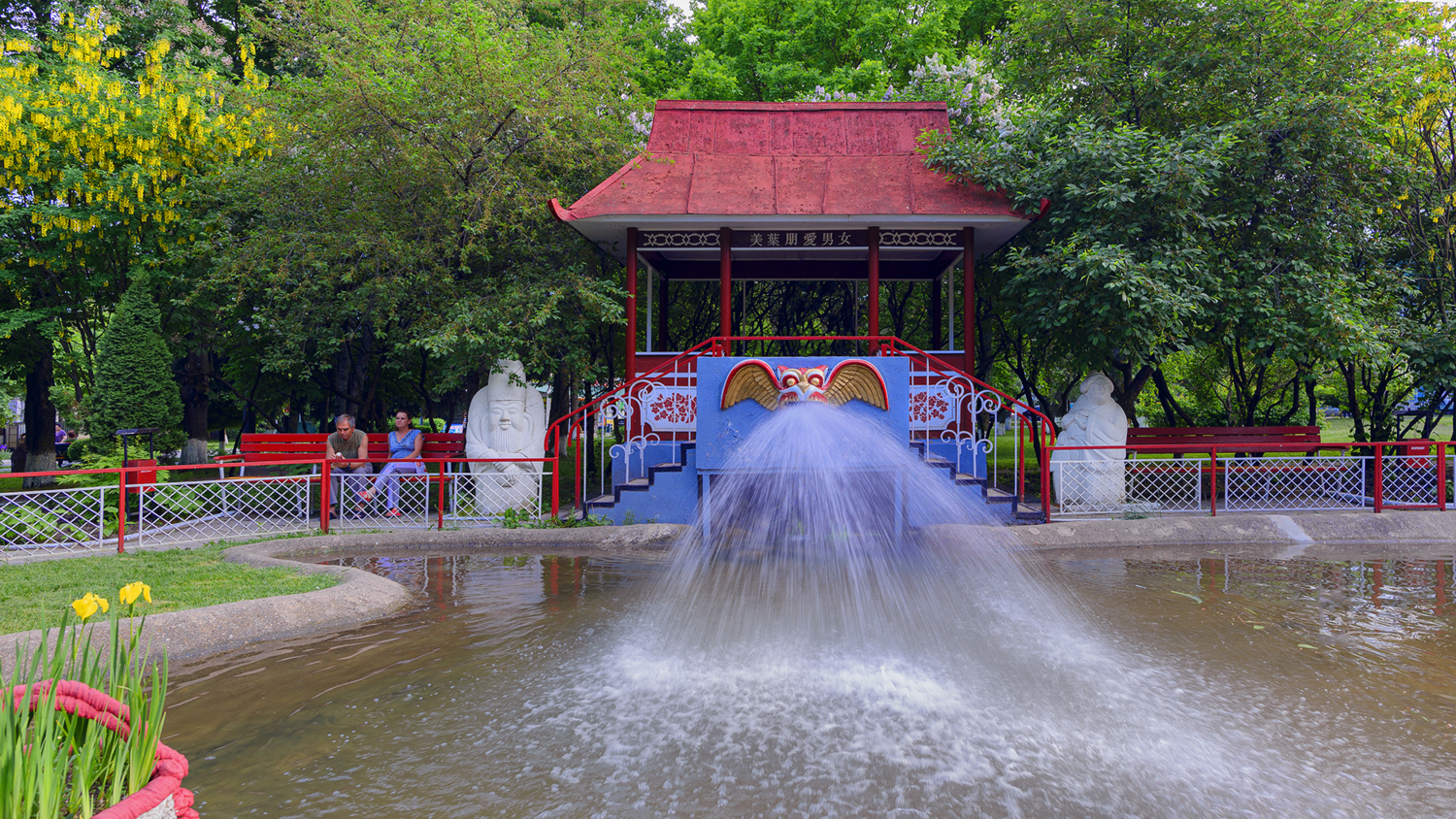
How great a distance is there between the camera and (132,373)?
1341cm

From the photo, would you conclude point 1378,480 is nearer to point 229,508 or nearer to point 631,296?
point 631,296

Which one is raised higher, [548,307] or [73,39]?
[73,39]

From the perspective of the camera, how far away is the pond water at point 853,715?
3623mm

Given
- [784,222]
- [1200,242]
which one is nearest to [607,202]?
[784,222]

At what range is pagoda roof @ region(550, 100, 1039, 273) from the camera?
41.1ft

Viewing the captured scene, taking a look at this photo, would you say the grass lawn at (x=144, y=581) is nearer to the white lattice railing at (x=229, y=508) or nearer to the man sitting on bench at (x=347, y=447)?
the white lattice railing at (x=229, y=508)

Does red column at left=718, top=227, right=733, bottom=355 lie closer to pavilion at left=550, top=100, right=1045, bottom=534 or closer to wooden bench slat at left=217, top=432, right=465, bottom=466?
pavilion at left=550, top=100, right=1045, bottom=534

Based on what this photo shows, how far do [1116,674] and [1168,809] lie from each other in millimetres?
1740

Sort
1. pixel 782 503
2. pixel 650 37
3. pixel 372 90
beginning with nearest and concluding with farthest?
pixel 782 503
pixel 372 90
pixel 650 37

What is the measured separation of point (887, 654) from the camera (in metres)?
5.57

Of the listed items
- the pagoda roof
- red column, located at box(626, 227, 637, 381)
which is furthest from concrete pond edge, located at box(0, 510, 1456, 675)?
the pagoda roof

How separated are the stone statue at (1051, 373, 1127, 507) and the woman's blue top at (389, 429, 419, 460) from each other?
9.54m

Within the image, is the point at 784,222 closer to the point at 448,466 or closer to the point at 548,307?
the point at 548,307

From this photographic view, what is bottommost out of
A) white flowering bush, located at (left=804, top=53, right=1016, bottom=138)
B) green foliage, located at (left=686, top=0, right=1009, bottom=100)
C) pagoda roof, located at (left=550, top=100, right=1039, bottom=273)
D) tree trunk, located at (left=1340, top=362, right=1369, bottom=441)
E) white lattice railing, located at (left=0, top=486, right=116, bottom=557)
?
white lattice railing, located at (left=0, top=486, right=116, bottom=557)
